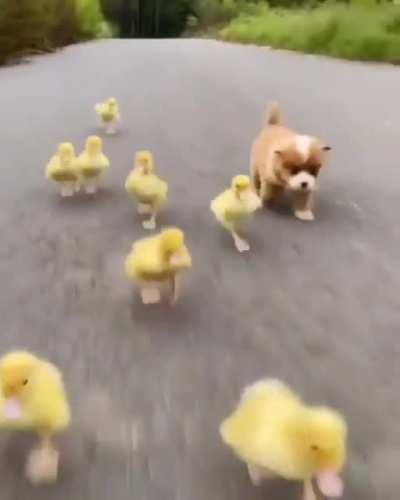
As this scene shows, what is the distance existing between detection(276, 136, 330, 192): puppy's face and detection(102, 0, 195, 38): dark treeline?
21.0ft

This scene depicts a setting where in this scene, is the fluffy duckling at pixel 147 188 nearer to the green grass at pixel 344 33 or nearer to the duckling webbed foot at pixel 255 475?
the duckling webbed foot at pixel 255 475

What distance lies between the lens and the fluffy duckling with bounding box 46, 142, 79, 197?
1.33 metres

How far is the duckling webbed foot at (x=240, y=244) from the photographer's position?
1165 mm

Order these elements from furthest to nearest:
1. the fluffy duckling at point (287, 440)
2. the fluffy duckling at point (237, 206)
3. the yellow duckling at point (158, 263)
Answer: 1. the fluffy duckling at point (237, 206)
2. the yellow duckling at point (158, 263)
3. the fluffy duckling at point (287, 440)

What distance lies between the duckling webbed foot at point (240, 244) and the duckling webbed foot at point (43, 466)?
514 millimetres

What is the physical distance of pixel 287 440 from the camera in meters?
0.61

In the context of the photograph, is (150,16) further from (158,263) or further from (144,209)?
(158,263)

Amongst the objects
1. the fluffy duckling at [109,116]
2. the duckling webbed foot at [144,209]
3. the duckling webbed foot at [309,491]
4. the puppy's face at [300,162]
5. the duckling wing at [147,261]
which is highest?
the duckling webbed foot at [309,491]

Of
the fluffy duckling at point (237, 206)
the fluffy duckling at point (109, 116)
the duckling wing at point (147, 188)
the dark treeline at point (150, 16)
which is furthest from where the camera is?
the dark treeline at point (150, 16)

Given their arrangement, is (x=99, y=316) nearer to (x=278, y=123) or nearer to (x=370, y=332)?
(x=370, y=332)

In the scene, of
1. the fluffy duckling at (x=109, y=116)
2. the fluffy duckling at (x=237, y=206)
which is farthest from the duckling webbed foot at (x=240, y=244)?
the fluffy duckling at (x=109, y=116)

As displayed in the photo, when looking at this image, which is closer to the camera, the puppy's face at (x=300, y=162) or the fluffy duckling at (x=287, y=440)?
the fluffy duckling at (x=287, y=440)

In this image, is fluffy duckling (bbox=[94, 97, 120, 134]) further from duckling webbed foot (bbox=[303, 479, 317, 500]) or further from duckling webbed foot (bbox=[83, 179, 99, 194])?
duckling webbed foot (bbox=[303, 479, 317, 500])

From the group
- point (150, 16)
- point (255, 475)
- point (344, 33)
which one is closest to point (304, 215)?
point (255, 475)
